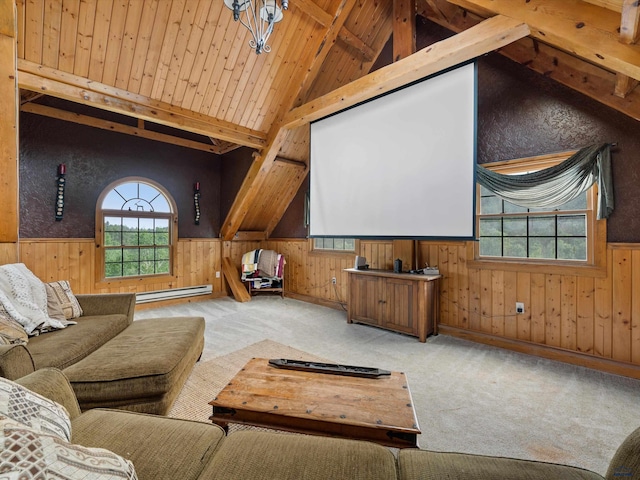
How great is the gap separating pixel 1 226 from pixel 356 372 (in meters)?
2.94

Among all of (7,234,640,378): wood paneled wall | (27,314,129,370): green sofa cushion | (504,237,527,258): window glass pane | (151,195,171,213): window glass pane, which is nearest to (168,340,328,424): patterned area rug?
(27,314,129,370): green sofa cushion

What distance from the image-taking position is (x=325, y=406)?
4.53 feet

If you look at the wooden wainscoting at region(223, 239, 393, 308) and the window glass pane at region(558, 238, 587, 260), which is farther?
the wooden wainscoting at region(223, 239, 393, 308)

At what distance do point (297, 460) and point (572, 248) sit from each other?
314 centimetres

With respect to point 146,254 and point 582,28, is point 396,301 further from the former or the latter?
point 146,254

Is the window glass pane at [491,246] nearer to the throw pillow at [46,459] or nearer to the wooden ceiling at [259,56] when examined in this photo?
the wooden ceiling at [259,56]

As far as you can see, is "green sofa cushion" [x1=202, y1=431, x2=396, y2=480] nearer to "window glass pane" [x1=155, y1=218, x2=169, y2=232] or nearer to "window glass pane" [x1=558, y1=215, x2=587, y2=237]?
"window glass pane" [x1=558, y1=215, x2=587, y2=237]

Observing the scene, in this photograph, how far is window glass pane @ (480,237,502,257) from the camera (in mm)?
3229

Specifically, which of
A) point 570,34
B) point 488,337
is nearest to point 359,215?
point 488,337

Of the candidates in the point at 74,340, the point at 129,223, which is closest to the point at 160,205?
the point at 129,223

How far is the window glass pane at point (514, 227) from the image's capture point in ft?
10.1

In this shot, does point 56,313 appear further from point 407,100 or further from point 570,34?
point 570,34

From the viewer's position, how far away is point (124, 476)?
2.27 feet

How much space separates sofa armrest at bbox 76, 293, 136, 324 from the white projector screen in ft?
7.56
